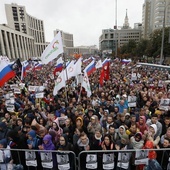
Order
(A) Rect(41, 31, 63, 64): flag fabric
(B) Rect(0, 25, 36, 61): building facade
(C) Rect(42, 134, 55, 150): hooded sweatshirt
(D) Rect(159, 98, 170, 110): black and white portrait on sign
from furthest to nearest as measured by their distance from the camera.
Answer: (B) Rect(0, 25, 36, 61): building facade, (A) Rect(41, 31, 63, 64): flag fabric, (D) Rect(159, 98, 170, 110): black and white portrait on sign, (C) Rect(42, 134, 55, 150): hooded sweatshirt

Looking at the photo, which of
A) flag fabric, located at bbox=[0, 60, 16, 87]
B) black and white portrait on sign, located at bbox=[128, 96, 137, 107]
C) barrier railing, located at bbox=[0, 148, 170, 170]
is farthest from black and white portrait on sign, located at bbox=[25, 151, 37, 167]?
flag fabric, located at bbox=[0, 60, 16, 87]

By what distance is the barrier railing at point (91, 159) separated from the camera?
12.1ft

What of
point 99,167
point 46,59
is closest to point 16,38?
point 46,59

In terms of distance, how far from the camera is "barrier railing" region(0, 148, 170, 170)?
3699 millimetres

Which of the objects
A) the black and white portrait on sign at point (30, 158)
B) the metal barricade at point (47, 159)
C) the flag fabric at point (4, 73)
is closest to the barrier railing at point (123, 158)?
the metal barricade at point (47, 159)

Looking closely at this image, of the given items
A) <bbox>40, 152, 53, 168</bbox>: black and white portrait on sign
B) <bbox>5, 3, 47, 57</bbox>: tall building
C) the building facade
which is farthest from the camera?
<bbox>5, 3, 47, 57</bbox>: tall building

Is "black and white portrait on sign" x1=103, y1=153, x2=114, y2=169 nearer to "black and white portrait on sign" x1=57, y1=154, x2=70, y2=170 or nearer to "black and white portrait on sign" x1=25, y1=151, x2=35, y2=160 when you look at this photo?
"black and white portrait on sign" x1=57, y1=154, x2=70, y2=170

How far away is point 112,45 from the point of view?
119m

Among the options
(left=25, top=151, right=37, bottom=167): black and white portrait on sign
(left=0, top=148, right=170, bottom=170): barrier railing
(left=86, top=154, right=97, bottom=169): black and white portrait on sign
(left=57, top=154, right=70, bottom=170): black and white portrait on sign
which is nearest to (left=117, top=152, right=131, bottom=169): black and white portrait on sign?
(left=0, top=148, right=170, bottom=170): barrier railing

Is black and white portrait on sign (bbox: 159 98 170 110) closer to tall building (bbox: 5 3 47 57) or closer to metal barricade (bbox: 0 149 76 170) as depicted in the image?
metal barricade (bbox: 0 149 76 170)

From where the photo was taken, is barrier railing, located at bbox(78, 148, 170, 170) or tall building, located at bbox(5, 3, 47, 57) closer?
barrier railing, located at bbox(78, 148, 170, 170)

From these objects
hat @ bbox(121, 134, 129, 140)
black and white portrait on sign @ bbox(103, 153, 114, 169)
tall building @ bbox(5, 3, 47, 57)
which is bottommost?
black and white portrait on sign @ bbox(103, 153, 114, 169)

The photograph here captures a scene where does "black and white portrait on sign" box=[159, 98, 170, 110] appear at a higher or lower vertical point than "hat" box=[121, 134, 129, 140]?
higher

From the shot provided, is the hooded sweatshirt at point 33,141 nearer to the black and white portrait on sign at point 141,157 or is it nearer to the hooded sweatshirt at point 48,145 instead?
the hooded sweatshirt at point 48,145
